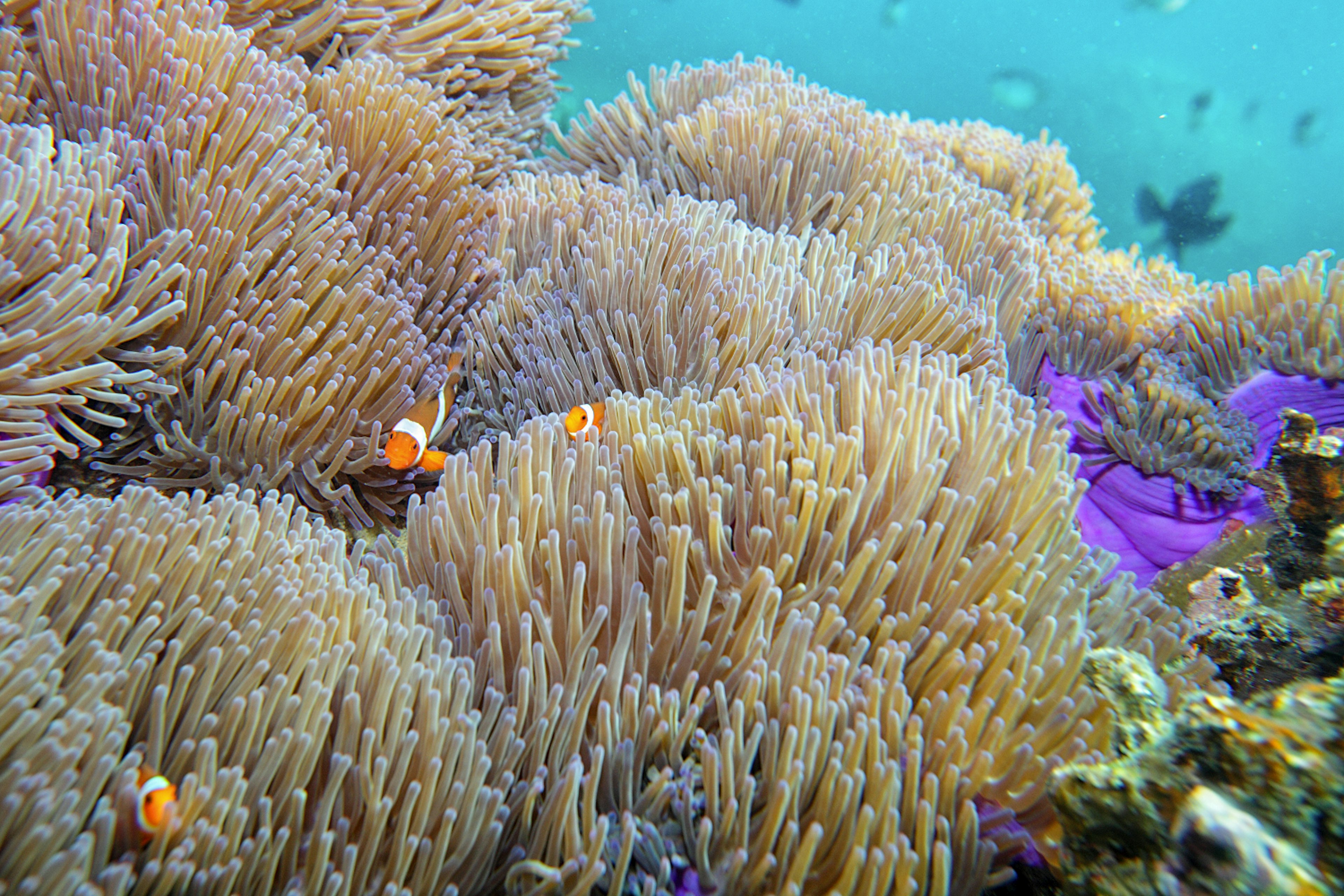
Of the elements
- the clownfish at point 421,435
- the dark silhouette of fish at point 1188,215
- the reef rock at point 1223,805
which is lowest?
the reef rock at point 1223,805

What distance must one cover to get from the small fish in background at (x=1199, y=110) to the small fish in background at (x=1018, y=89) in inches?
137

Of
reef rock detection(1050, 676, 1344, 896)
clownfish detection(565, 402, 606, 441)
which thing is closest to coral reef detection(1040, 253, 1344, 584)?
reef rock detection(1050, 676, 1344, 896)

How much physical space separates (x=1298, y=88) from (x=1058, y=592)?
2447cm

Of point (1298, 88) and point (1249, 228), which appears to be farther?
point (1298, 88)

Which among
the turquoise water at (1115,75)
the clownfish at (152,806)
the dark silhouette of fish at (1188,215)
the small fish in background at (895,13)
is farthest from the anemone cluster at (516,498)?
the small fish in background at (895,13)

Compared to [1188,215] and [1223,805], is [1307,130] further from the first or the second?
[1223,805]

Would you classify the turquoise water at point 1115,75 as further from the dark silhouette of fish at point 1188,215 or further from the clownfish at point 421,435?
the clownfish at point 421,435

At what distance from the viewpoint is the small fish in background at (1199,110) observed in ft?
53.6

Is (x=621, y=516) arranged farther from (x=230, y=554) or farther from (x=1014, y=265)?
(x=1014, y=265)

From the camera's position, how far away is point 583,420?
1465 mm

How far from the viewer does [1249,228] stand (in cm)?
1540

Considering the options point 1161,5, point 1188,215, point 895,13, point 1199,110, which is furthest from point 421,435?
point 895,13

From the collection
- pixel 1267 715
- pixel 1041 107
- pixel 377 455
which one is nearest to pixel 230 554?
pixel 377 455

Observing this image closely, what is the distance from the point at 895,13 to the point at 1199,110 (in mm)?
9131
